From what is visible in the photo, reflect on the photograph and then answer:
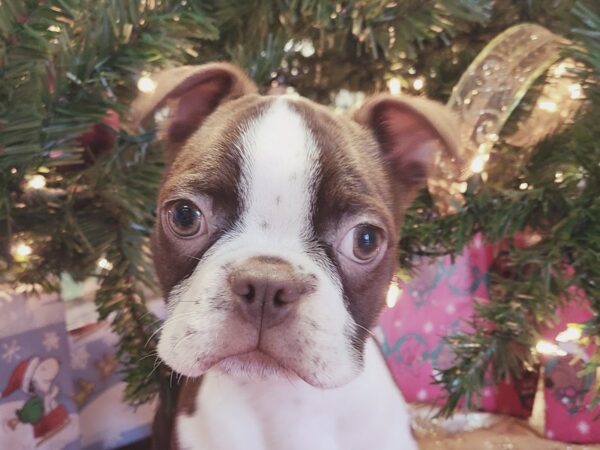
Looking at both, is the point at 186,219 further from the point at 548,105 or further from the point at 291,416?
the point at 548,105

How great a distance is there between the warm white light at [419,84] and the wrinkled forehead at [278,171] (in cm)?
35

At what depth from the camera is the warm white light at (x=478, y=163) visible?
943 mm

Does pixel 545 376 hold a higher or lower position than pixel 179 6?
lower

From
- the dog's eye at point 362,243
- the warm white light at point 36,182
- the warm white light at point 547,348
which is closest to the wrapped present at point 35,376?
the warm white light at point 36,182

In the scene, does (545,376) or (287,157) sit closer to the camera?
(287,157)

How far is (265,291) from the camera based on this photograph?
641 mm

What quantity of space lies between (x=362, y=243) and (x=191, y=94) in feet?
1.15

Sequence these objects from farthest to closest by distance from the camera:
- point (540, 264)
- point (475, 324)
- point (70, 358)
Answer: point (70, 358)
point (475, 324)
point (540, 264)

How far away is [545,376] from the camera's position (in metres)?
1.26

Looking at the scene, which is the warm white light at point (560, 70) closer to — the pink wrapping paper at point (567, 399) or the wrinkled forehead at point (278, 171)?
the wrinkled forehead at point (278, 171)

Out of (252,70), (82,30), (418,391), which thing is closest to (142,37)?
(82,30)

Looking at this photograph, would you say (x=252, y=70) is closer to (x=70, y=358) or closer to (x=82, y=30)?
(x=82, y=30)

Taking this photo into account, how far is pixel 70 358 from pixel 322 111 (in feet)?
2.57

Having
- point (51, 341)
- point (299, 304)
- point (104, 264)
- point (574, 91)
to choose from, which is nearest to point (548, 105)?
point (574, 91)
